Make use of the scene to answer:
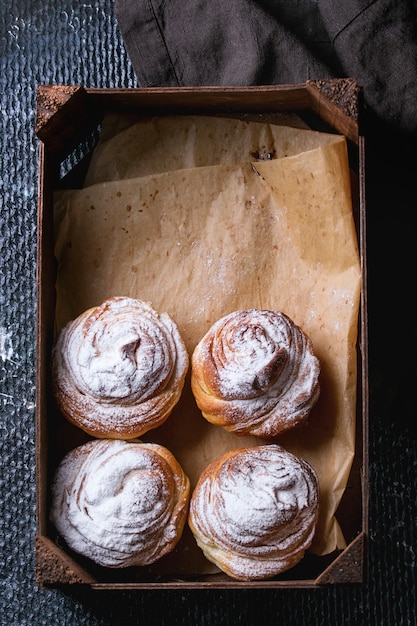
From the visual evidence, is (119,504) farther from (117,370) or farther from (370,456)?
(370,456)

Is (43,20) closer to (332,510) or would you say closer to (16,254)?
(16,254)

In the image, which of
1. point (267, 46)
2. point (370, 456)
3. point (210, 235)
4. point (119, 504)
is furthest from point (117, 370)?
point (267, 46)

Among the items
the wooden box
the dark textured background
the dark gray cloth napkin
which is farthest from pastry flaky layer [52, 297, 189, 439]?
the dark gray cloth napkin

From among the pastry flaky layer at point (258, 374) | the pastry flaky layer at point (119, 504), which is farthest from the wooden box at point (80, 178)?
the pastry flaky layer at point (258, 374)

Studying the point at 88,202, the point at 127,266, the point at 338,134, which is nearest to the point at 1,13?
the point at 88,202

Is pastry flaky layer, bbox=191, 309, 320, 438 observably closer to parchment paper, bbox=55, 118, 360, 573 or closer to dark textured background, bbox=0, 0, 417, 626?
parchment paper, bbox=55, 118, 360, 573

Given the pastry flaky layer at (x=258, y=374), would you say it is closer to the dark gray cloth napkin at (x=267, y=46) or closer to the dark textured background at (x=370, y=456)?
the dark textured background at (x=370, y=456)
